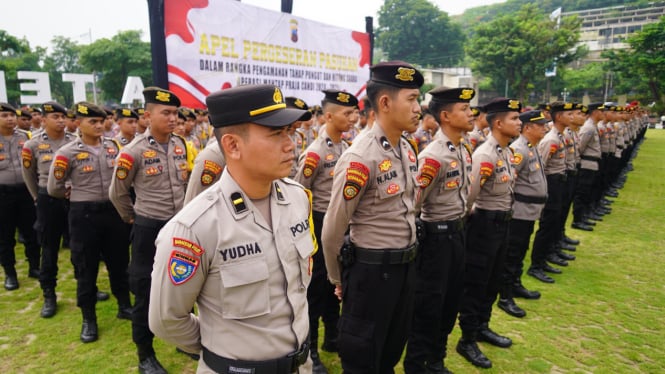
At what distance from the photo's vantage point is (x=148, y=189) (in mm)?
3725

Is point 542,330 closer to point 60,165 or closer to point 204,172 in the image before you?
point 204,172

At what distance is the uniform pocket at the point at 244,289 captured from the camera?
1.61m

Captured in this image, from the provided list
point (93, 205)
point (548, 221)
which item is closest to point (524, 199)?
point (548, 221)

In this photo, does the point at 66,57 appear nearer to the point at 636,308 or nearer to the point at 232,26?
the point at 232,26

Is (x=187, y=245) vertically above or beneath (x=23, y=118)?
beneath

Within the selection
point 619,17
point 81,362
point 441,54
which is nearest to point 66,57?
point 441,54

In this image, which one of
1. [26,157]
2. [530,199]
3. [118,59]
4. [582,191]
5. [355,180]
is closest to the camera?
[355,180]

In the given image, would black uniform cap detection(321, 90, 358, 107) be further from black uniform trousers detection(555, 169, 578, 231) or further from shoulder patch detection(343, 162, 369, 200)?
black uniform trousers detection(555, 169, 578, 231)

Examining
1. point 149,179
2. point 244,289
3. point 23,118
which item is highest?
point 23,118

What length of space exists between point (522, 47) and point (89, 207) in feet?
149

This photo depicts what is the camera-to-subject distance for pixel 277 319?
174 cm

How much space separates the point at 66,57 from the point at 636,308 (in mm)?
72522

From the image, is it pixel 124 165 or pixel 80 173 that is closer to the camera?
pixel 124 165

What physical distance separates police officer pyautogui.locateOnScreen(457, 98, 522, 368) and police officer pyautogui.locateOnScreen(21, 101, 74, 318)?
4806 millimetres
